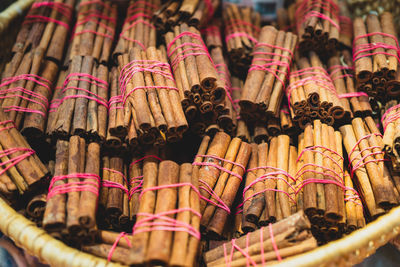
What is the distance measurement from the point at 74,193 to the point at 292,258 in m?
1.42

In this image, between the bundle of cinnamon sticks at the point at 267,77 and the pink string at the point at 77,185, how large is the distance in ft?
4.49

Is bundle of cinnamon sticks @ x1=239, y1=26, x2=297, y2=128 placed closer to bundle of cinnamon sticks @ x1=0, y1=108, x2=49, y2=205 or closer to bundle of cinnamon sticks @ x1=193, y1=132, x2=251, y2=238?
bundle of cinnamon sticks @ x1=193, y1=132, x2=251, y2=238

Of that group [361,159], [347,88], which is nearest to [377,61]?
[347,88]

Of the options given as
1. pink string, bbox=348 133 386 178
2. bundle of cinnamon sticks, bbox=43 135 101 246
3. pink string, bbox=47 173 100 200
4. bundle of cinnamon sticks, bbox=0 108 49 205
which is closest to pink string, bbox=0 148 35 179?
bundle of cinnamon sticks, bbox=0 108 49 205

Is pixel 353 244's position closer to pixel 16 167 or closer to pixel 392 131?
pixel 392 131

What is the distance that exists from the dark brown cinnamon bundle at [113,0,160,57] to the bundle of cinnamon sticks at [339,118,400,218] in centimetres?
194

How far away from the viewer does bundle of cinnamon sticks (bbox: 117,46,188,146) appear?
2.68m

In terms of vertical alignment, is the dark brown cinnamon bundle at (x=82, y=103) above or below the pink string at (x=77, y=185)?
above

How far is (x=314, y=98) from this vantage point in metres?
3.07

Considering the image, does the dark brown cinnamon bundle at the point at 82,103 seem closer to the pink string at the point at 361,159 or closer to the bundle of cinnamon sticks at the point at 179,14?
the bundle of cinnamon sticks at the point at 179,14

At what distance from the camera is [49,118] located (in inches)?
121

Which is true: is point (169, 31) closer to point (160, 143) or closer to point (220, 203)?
point (160, 143)

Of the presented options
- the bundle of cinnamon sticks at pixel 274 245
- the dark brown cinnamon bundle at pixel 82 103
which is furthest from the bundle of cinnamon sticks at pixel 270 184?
the dark brown cinnamon bundle at pixel 82 103

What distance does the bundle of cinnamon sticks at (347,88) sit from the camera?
3.17 m
